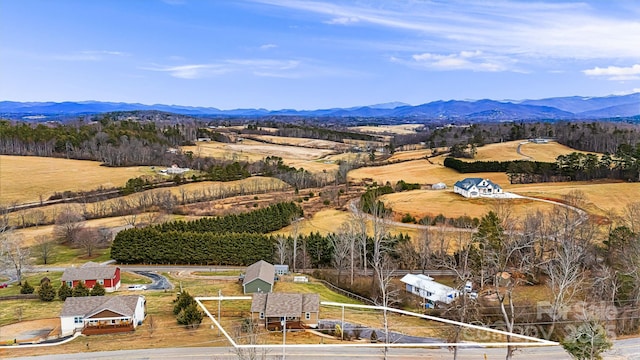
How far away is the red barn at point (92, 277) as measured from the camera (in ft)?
109

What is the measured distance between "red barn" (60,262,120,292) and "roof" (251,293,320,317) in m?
13.0

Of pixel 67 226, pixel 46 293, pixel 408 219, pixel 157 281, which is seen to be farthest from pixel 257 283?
pixel 67 226

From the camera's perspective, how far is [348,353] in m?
22.5

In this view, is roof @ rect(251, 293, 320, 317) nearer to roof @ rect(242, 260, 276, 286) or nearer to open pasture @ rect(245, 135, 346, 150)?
roof @ rect(242, 260, 276, 286)

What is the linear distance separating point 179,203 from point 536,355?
180ft

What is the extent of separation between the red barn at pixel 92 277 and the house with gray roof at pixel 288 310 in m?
13.0

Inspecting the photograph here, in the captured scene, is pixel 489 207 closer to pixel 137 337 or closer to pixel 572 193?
pixel 572 193

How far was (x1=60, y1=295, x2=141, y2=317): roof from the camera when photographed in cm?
2556

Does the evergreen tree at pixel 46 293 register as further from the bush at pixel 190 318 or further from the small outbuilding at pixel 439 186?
the small outbuilding at pixel 439 186

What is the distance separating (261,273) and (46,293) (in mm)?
14321

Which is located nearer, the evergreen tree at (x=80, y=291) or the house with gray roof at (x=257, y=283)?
the evergreen tree at (x=80, y=291)

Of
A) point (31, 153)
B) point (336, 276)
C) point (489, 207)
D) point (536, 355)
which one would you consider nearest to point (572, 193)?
point (489, 207)

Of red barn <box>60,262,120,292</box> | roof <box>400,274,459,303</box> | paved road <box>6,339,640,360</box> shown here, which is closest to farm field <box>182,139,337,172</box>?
roof <box>400,274,459,303</box>

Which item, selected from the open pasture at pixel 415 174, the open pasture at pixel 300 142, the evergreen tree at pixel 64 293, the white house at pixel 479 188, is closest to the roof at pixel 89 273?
the evergreen tree at pixel 64 293
